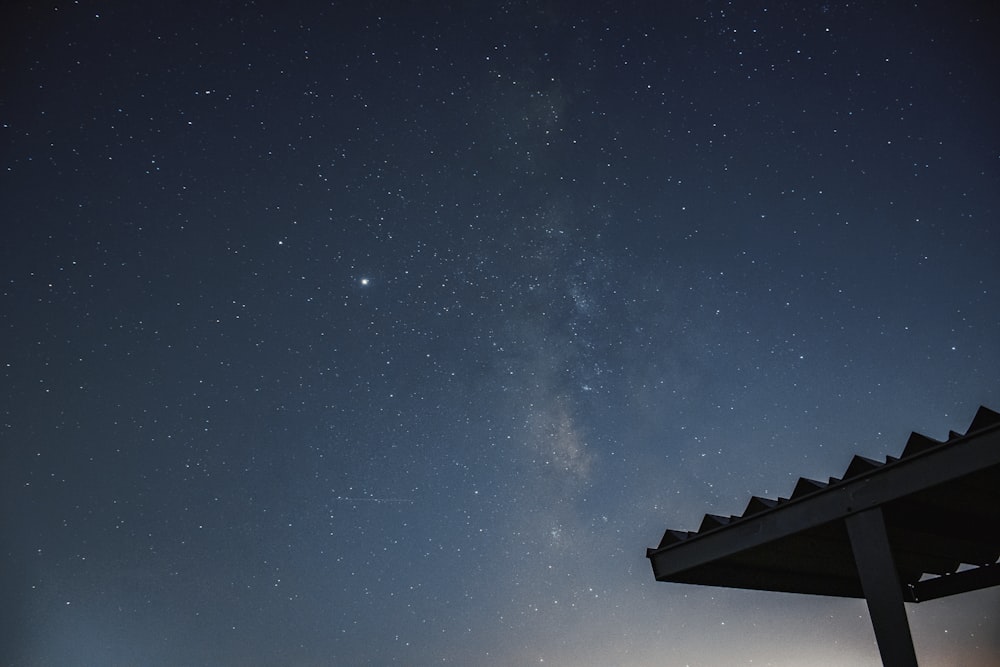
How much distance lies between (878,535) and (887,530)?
1313 millimetres

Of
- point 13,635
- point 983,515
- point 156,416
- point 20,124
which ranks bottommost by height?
point 983,515

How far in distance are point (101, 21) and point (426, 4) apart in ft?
18.0

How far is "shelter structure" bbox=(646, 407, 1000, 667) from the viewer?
3.35 metres

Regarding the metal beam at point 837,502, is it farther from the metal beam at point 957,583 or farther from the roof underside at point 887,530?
the metal beam at point 957,583

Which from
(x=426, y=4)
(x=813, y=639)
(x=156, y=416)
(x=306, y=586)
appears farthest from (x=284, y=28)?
(x=813, y=639)

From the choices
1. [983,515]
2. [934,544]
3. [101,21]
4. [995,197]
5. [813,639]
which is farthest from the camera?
[813,639]

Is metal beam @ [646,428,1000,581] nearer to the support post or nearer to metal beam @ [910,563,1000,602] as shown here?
the support post

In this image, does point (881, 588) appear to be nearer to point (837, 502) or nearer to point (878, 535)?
point (878, 535)

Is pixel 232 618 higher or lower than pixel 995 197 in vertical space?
lower

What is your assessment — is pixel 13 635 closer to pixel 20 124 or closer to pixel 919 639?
pixel 20 124

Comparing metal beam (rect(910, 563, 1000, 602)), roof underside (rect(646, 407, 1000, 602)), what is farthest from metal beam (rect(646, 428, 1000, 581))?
metal beam (rect(910, 563, 1000, 602))

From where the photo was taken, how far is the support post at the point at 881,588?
131 inches

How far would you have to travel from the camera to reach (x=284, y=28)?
12.0 meters

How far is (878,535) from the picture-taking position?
3.52 m
